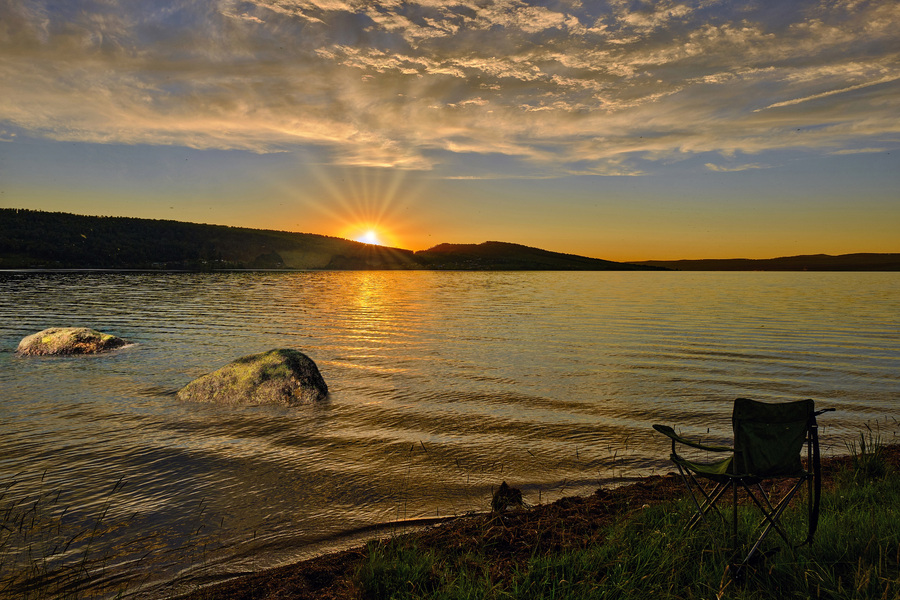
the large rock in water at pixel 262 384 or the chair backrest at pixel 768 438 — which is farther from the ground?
the chair backrest at pixel 768 438

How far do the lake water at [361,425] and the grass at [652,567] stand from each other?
4.69 feet

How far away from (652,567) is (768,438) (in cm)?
146

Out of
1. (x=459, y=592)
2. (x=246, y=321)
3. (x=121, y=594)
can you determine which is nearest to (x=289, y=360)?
(x=121, y=594)

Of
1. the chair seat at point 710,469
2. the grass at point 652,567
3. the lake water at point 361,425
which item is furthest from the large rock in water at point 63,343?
the chair seat at point 710,469

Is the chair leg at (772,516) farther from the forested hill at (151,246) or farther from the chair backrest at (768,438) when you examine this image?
the forested hill at (151,246)

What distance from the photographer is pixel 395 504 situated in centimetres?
655

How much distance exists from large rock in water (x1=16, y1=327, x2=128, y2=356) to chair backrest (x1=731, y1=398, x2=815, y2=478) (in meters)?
19.2

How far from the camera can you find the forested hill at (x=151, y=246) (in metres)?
121

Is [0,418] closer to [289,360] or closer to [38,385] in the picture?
[38,385]

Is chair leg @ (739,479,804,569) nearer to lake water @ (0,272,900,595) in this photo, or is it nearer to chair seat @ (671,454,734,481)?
chair seat @ (671,454,734,481)

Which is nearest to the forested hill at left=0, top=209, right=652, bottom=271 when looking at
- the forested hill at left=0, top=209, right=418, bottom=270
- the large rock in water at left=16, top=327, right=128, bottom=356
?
the forested hill at left=0, top=209, right=418, bottom=270

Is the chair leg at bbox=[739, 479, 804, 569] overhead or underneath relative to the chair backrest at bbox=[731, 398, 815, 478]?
underneath

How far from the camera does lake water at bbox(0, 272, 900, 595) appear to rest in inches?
239

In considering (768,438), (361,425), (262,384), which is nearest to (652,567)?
(768,438)
